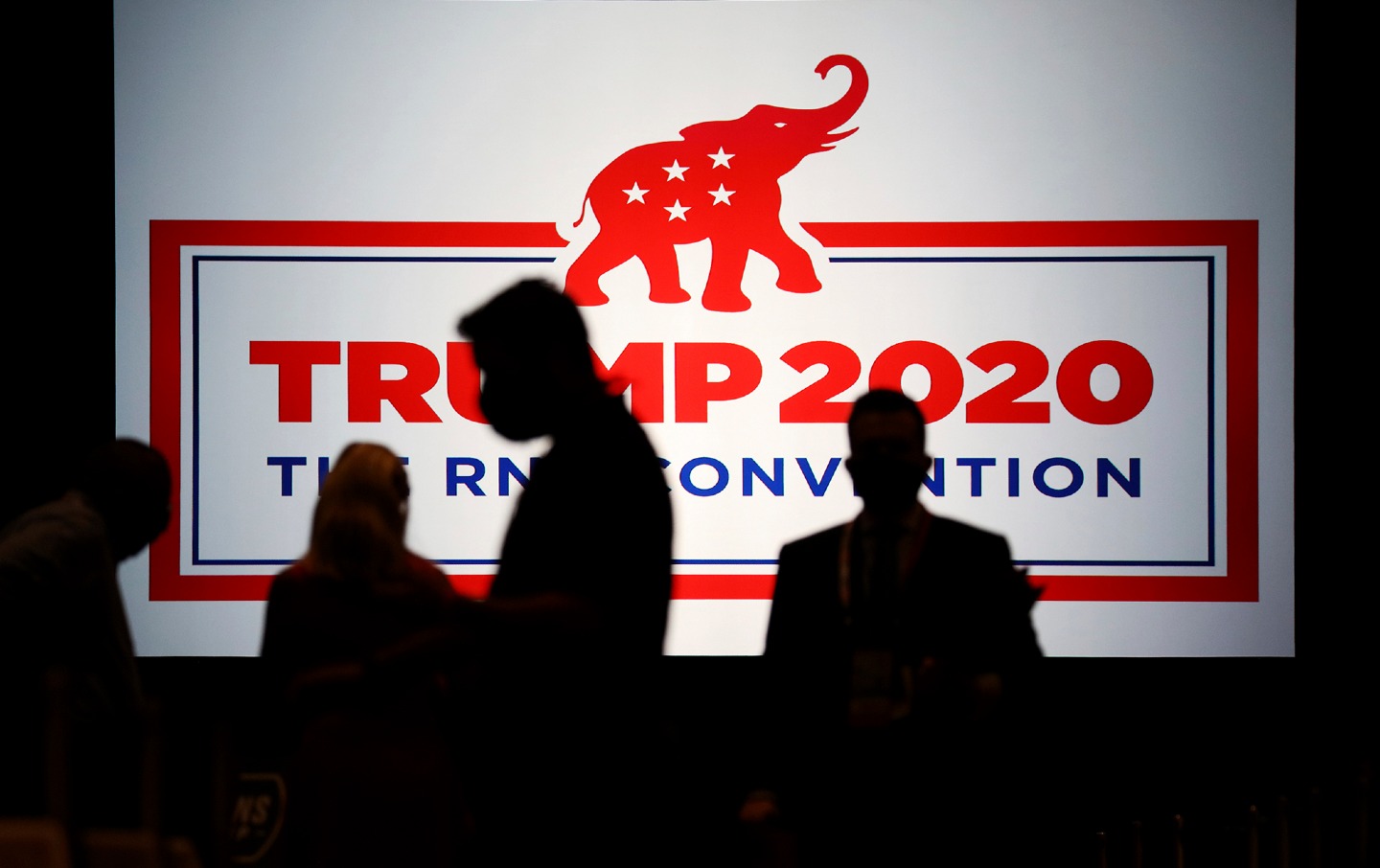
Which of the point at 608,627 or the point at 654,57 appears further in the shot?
the point at 654,57

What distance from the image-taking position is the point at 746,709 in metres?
4.07

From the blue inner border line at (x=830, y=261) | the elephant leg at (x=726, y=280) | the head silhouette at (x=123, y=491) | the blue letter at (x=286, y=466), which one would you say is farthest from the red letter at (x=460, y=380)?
the head silhouette at (x=123, y=491)

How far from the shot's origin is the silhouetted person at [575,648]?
1.62 meters

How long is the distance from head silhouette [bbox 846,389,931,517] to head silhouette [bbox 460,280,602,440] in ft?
2.18

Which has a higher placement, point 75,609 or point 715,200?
point 715,200

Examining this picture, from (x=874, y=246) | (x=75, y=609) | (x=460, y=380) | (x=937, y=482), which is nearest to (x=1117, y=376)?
(x=937, y=482)

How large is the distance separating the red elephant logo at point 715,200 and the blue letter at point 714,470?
476mm

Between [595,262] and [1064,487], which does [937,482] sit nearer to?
[1064,487]

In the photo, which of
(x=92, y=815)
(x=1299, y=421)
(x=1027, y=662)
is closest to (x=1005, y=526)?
(x=1299, y=421)

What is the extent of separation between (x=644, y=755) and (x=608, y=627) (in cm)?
19

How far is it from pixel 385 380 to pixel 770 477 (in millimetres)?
1226

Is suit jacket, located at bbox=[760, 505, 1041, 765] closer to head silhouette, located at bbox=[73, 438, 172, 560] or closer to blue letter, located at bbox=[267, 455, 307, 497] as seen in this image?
head silhouette, located at bbox=[73, 438, 172, 560]

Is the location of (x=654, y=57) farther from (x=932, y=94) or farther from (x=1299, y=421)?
(x=1299, y=421)

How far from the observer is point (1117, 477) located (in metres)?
3.86
